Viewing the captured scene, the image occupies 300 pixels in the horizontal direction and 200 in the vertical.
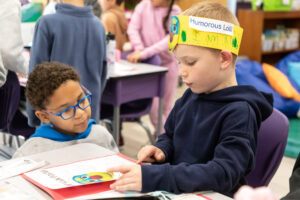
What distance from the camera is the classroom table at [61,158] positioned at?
40.2 inches

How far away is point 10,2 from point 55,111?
33.7 inches

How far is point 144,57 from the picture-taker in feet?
11.2

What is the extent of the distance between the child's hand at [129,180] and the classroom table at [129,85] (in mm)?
1812

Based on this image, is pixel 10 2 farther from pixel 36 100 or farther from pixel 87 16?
pixel 36 100

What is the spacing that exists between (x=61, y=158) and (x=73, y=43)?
1.20m

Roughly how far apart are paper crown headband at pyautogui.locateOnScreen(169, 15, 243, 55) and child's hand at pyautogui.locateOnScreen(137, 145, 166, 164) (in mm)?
322

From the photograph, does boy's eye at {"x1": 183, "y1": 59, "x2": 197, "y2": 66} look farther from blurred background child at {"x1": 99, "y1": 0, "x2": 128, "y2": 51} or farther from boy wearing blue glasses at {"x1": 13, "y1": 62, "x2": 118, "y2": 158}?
blurred background child at {"x1": 99, "y1": 0, "x2": 128, "y2": 51}

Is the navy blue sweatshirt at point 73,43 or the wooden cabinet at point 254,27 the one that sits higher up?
the navy blue sweatshirt at point 73,43

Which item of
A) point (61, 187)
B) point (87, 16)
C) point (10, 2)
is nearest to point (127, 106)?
point (87, 16)

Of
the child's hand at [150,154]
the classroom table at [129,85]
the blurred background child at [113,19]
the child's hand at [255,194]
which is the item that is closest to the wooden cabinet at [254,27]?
the blurred background child at [113,19]

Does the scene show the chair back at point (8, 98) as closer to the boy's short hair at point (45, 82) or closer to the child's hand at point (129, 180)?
the boy's short hair at point (45, 82)

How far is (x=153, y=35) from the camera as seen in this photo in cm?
359

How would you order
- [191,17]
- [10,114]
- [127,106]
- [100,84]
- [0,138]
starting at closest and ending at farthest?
[191,17] → [10,114] → [100,84] → [127,106] → [0,138]

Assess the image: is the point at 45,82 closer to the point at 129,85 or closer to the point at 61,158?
the point at 61,158
